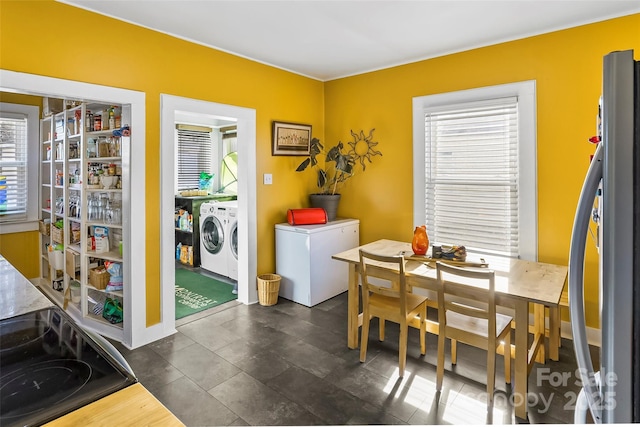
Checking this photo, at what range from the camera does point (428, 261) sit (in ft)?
8.64

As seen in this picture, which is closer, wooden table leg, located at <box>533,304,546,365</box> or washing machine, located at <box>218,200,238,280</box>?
wooden table leg, located at <box>533,304,546,365</box>

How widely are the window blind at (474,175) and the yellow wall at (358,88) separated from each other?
0.21 meters

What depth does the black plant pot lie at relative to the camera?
4.12 m

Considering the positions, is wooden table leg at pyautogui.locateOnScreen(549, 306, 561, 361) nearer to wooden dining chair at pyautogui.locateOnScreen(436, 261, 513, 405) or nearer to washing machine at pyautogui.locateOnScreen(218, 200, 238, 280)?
wooden dining chair at pyautogui.locateOnScreen(436, 261, 513, 405)

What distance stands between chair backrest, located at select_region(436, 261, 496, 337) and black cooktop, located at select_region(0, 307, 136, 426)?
170 cm

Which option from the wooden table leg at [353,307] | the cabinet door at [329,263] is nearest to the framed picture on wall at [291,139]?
the cabinet door at [329,263]

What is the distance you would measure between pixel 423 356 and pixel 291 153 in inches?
100

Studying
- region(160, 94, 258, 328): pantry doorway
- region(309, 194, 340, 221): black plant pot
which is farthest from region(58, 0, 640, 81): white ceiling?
region(309, 194, 340, 221): black plant pot

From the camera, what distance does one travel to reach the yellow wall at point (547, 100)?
8.91 feet

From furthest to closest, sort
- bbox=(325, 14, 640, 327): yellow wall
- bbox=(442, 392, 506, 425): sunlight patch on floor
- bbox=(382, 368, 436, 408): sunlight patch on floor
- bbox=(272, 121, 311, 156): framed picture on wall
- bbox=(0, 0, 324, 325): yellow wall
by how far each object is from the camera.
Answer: bbox=(272, 121, 311, 156): framed picture on wall
bbox=(325, 14, 640, 327): yellow wall
bbox=(0, 0, 324, 325): yellow wall
bbox=(382, 368, 436, 408): sunlight patch on floor
bbox=(442, 392, 506, 425): sunlight patch on floor

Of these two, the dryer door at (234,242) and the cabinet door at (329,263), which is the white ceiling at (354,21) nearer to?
the cabinet door at (329,263)

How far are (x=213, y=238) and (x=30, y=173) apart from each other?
224 centimetres

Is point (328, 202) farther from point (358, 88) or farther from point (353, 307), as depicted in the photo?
point (353, 307)

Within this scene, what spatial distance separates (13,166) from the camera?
4.09m
